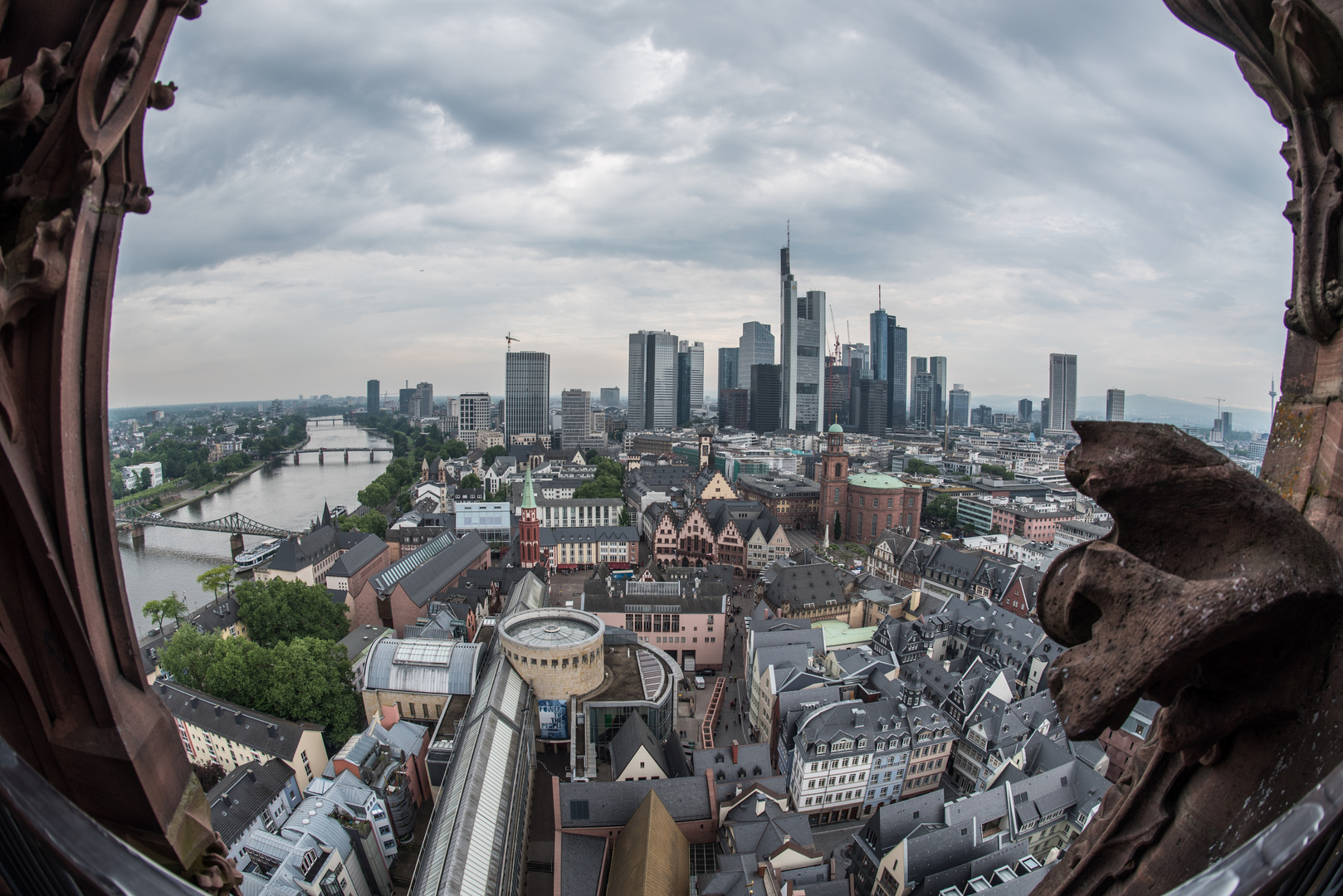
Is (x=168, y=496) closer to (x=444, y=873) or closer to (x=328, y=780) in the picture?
(x=328, y=780)

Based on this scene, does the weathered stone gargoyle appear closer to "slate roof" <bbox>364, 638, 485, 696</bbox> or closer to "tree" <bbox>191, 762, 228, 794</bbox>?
"slate roof" <bbox>364, 638, 485, 696</bbox>

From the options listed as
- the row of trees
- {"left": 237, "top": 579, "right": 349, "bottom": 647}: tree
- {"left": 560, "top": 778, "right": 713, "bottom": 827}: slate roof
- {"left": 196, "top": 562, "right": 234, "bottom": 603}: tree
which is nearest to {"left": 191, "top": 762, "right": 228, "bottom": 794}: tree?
the row of trees

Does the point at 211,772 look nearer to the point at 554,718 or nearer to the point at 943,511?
the point at 554,718

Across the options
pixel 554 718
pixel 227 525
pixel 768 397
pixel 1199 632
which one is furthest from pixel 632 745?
pixel 768 397

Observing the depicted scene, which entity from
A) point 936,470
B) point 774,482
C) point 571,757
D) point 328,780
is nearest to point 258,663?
point 328,780

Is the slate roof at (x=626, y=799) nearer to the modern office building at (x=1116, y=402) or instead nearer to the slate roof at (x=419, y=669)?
Answer: the slate roof at (x=419, y=669)

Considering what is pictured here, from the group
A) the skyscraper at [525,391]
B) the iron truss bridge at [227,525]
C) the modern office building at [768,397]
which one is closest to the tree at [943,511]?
the iron truss bridge at [227,525]
